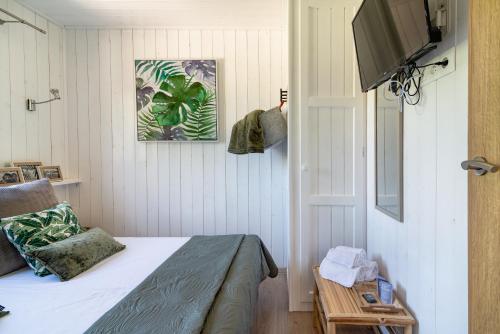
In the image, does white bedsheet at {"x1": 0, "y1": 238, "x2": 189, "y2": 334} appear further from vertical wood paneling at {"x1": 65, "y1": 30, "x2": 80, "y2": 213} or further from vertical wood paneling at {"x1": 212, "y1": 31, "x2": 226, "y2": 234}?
vertical wood paneling at {"x1": 65, "y1": 30, "x2": 80, "y2": 213}

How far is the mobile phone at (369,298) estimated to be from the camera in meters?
1.45

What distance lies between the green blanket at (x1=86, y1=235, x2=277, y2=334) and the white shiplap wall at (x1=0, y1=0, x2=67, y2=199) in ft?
5.70

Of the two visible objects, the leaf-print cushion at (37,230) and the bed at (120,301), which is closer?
the bed at (120,301)

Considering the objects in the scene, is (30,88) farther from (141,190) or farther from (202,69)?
(202,69)

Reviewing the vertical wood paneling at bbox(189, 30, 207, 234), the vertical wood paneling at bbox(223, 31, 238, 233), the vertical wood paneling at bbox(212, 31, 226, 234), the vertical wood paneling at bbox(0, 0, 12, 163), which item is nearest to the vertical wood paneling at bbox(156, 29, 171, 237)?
the vertical wood paneling at bbox(189, 30, 207, 234)

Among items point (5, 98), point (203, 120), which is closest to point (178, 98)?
point (203, 120)

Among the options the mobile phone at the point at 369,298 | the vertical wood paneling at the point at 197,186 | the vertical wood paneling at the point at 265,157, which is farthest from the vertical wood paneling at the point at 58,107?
the mobile phone at the point at 369,298

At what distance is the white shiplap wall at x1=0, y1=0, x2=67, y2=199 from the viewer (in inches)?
85.4

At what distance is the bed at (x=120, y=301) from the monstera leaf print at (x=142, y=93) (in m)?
1.62

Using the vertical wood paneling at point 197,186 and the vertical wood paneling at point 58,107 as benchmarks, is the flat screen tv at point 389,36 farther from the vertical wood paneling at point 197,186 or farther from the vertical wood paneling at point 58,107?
the vertical wood paneling at point 58,107

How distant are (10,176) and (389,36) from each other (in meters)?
2.79

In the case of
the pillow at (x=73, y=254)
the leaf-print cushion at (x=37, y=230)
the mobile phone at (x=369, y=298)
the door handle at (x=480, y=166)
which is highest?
the door handle at (x=480, y=166)

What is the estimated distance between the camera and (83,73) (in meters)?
2.80

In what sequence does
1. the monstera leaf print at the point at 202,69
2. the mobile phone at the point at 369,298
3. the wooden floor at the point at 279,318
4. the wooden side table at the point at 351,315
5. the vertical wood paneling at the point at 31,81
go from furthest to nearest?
the monstera leaf print at the point at 202,69 → the vertical wood paneling at the point at 31,81 → the wooden floor at the point at 279,318 → the mobile phone at the point at 369,298 → the wooden side table at the point at 351,315
